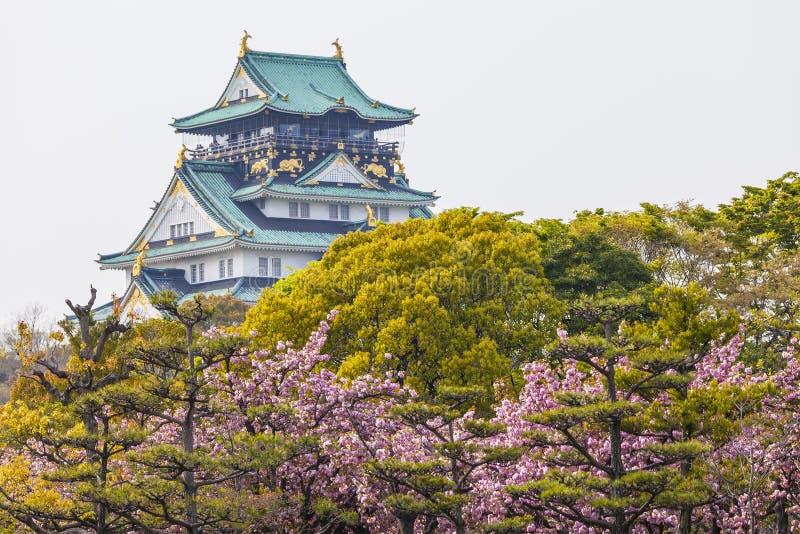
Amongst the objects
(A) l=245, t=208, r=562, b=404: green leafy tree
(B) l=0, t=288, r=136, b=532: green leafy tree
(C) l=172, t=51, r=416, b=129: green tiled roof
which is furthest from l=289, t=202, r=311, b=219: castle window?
(B) l=0, t=288, r=136, b=532: green leafy tree

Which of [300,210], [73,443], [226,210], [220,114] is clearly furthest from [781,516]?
[220,114]

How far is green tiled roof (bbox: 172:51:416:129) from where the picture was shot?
89.2m

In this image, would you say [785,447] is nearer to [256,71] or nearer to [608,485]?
[608,485]

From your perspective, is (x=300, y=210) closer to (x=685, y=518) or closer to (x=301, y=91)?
(x=301, y=91)

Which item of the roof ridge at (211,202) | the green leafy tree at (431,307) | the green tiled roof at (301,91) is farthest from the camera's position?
the green tiled roof at (301,91)

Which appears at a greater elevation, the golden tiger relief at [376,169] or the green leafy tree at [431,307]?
the golden tiger relief at [376,169]

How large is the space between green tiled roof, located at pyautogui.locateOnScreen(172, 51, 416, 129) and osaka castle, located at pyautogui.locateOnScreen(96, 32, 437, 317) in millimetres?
89

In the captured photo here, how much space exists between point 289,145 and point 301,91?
17.3 feet

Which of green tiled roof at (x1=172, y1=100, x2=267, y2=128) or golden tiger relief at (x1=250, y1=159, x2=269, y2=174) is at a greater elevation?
green tiled roof at (x1=172, y1=100, x2=267, y2=128)

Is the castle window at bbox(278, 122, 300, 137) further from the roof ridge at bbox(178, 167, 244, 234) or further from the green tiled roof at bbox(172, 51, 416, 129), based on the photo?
the roof ridge at bbox(178, 167, 244, 234)

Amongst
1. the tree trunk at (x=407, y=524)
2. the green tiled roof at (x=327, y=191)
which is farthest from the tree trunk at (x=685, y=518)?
the green tiled roof at (x=327, y=191)

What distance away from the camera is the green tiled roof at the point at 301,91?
293 ft

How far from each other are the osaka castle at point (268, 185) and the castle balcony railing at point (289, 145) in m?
0.09

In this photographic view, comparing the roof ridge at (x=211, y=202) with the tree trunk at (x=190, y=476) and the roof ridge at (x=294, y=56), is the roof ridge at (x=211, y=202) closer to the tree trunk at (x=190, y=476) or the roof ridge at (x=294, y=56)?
the roof ridge at (x=294, y=56)
